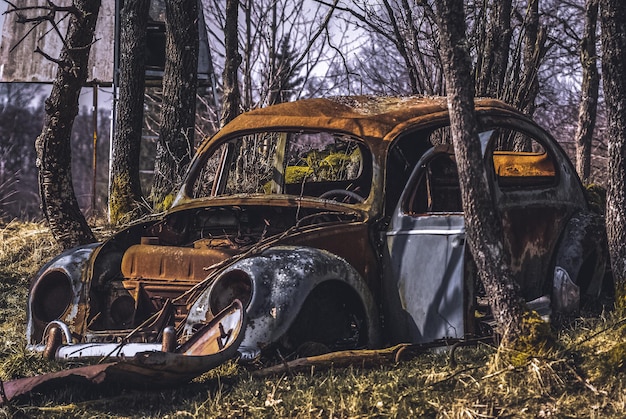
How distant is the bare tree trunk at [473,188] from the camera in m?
4.33

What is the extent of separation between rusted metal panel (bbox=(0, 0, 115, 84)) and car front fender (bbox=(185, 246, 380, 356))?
45.9 feet

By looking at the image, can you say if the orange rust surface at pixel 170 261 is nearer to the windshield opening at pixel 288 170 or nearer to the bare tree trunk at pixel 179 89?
the windshield opening at pixel 288 170

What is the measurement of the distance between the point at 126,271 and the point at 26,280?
3.91 m

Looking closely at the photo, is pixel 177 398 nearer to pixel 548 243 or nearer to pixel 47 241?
pixel 548 243

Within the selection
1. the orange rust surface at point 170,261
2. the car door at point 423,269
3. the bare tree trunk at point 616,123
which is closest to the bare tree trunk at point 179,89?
the orange rust surface at point 170,261

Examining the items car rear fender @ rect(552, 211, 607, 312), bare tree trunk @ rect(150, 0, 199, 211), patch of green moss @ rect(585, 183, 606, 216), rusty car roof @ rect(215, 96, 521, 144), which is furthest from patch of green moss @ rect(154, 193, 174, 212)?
car rear fender @ rect(552, 211, 607, 312)

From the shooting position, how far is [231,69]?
11.3m

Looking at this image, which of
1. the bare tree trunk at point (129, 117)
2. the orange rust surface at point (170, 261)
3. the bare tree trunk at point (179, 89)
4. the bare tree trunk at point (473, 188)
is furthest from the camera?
the bare tree trunk at point (129, 117)

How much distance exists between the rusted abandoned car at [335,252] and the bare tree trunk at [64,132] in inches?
108

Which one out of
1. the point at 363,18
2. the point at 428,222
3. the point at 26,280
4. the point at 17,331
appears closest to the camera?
the point at 428,222

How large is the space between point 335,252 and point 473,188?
3.55ft

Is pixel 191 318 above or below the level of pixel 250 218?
below

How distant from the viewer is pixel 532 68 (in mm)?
8992

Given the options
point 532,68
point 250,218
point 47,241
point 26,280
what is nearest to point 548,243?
point 250,218
